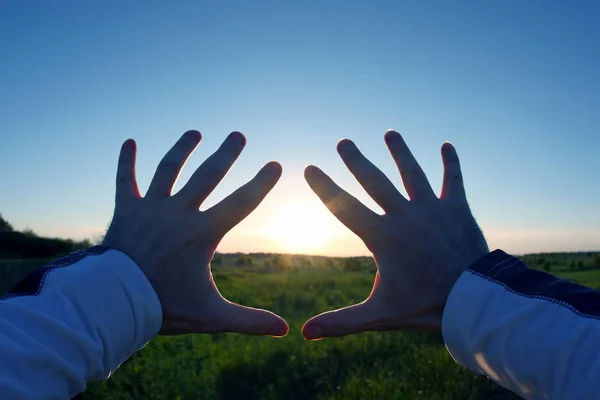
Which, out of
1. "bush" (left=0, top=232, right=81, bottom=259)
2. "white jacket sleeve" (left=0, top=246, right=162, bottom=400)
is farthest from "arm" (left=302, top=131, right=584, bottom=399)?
"bush" (left=0, top=232, right=81, bottom=259)

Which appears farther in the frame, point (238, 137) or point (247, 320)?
point (238, 137)

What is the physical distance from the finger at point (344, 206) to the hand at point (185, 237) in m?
0.22

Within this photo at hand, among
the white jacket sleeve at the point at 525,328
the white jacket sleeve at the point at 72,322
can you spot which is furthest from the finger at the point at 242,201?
the white jacket sleeve at the point at 525,328

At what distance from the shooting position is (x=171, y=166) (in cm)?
211

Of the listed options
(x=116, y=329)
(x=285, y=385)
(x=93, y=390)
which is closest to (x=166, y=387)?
(x=93, y=390)

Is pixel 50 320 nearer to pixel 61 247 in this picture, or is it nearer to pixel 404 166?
pixel 404 166

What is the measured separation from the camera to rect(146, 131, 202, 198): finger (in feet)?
6.83

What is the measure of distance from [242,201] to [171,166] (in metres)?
0.30

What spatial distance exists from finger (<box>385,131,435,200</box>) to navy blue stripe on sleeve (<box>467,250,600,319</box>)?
40cm

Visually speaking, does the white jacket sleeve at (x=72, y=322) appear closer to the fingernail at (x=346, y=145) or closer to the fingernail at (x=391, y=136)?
the fingernail at (x=346, y=145)

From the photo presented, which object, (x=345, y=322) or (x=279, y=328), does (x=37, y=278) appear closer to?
(x=279, y=328)

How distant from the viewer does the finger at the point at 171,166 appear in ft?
6.83

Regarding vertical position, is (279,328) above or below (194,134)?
below

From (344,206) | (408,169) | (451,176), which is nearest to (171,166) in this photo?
(344,206)
